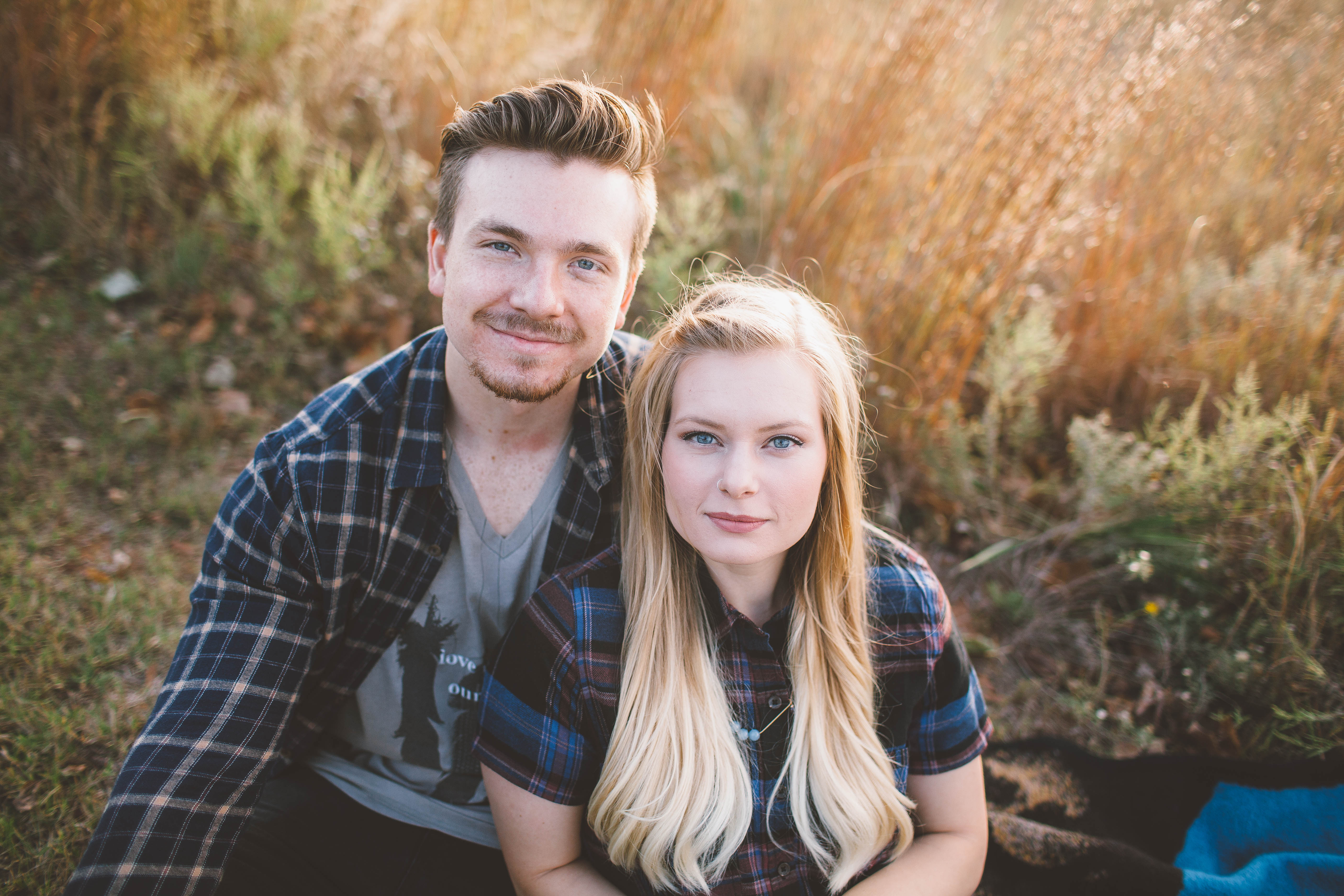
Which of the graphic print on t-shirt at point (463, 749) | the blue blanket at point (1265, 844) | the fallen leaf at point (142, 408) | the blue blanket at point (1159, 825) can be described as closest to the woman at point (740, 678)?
the graphic print on t-shirt at point (463, 749)

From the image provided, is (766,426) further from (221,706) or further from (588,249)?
(221,706)

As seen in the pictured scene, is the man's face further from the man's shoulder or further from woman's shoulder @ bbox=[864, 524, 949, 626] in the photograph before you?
woman's shoulder @ bbox=[864, 524, 949, 626]

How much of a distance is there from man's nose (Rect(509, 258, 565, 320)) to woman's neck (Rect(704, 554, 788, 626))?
2.24 feet

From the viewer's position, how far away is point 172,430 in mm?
3049

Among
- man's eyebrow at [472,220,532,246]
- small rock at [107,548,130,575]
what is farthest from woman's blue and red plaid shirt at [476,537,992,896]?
small rock at [107,548,130,575]

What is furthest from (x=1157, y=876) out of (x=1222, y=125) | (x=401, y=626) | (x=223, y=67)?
(x=223, y=67)

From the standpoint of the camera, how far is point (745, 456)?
1473mm

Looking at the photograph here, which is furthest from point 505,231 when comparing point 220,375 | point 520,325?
point 220,375

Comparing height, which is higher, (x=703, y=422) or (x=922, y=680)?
(x=703, y=422)

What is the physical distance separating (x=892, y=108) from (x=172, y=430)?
3.25m

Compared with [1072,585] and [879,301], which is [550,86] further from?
[1072,585]

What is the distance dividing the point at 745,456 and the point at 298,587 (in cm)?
107

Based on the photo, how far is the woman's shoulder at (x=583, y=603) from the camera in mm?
1571

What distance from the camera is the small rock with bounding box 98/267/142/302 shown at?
11.2ft
